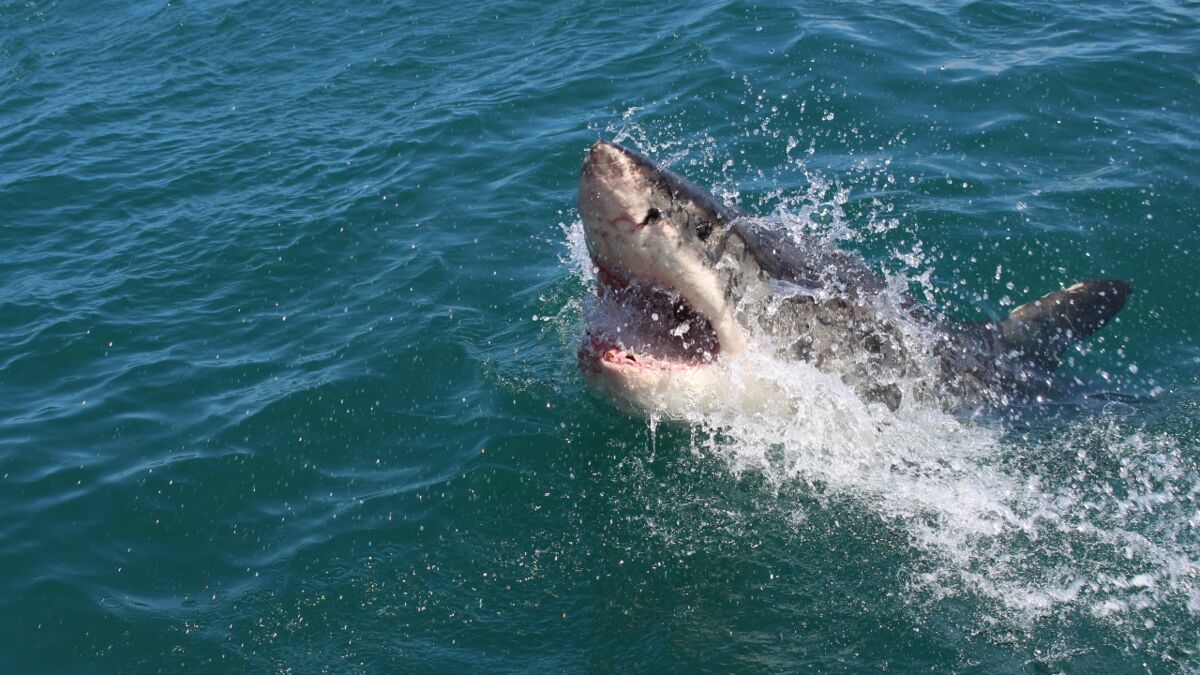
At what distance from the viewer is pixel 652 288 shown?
19.0 ft

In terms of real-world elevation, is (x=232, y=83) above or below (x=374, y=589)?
above

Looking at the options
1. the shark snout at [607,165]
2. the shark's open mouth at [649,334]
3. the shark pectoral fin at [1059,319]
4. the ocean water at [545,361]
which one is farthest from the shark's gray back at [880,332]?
the shark snout at [607,165]

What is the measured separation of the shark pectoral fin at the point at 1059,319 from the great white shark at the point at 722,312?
1.00 feet

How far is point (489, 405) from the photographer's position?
7660 mm

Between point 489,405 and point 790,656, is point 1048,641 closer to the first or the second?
point 790,656

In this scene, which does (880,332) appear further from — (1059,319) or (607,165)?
(607,165)

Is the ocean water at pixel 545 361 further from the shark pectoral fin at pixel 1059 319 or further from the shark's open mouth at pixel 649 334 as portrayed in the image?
the shark's open mouth at pixel 649 334

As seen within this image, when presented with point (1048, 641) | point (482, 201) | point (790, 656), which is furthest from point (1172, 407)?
point (482, 201)

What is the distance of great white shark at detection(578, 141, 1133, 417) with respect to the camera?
18.3 feet

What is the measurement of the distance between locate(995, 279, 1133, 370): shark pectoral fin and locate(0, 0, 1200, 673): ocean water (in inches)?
13.9

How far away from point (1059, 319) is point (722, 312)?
2.68 metres

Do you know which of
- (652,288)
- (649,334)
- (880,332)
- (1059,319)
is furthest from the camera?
(1059,319)

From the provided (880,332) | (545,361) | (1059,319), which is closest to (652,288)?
(880,332)

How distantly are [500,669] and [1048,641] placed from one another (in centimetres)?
264
